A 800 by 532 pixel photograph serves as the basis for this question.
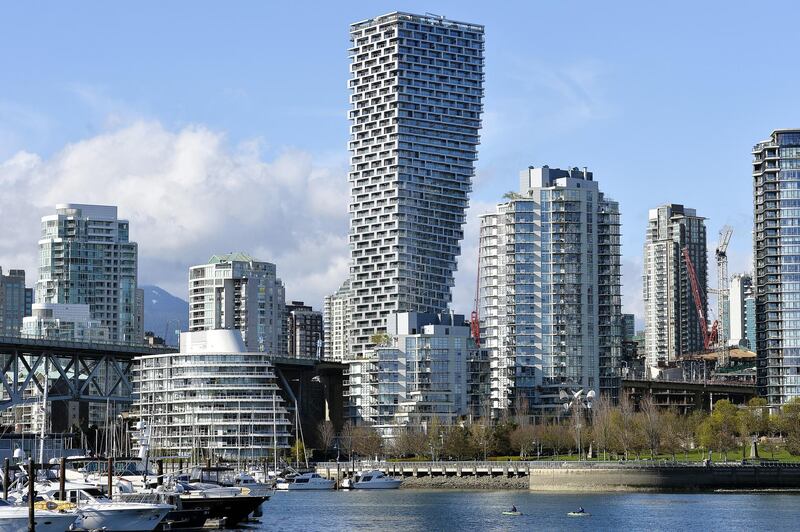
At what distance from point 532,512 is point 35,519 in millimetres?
62591

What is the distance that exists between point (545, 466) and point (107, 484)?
8984 cm

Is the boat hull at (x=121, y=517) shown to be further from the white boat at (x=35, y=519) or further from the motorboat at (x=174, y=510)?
the white boat at (x=35, y=519)

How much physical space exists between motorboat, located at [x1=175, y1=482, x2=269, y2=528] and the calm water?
1.98 metres

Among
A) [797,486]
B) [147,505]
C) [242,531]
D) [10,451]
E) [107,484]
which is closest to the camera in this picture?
[147,505]

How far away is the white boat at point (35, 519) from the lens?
100 m

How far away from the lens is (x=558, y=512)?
151 meters

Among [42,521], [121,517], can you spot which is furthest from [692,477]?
[42,521]

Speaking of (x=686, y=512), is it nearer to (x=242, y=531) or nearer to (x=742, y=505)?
(x=742, y=505)

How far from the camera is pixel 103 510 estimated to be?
110000mm

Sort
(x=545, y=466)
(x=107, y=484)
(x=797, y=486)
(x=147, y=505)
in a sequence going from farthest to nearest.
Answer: (x=545, y=466)
(x=797, y=486)
(x=107, y=484)
(x=147, y=505)

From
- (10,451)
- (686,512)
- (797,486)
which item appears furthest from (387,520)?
(797,486)

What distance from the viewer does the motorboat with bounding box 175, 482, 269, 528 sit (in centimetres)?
12888

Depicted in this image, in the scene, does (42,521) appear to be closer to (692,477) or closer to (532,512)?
(532,512)

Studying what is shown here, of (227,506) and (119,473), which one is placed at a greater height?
(119,473)
